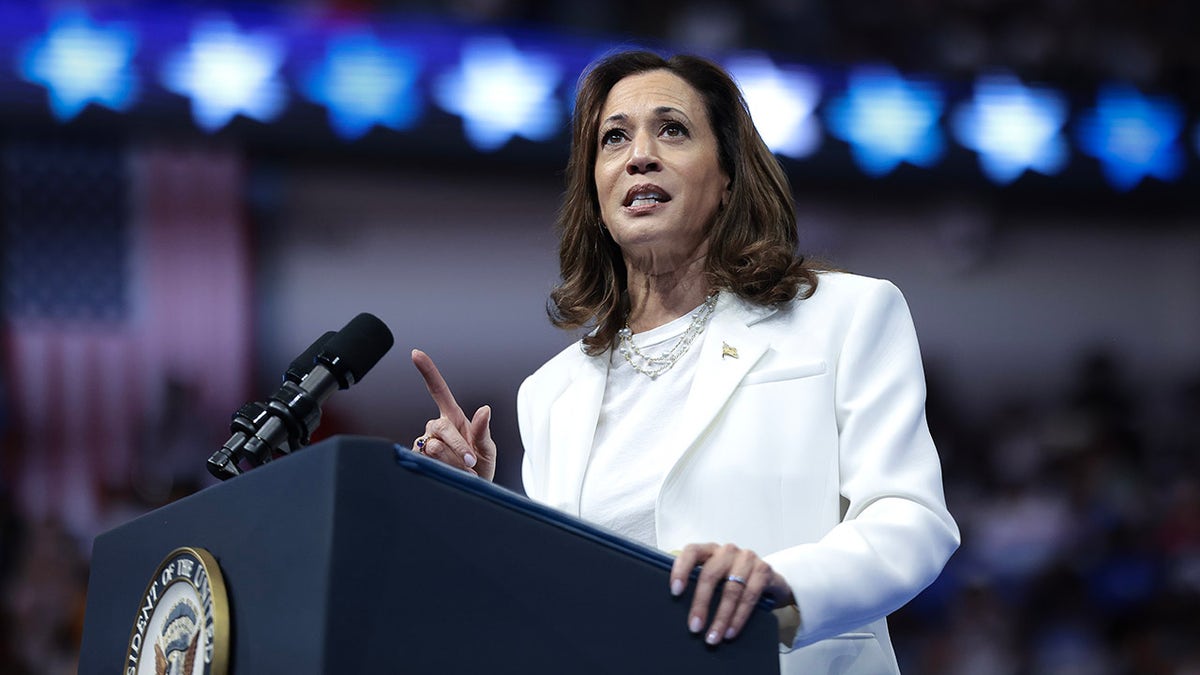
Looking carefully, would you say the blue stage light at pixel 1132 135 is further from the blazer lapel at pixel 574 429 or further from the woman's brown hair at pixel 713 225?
the blazer lapel at pixel 574 429

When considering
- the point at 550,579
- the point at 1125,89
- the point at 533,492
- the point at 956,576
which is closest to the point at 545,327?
the point at 956,576

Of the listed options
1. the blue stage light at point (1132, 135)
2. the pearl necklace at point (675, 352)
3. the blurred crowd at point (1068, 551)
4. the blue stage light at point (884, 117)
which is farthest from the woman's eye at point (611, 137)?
the blue stage light at point (1132, 135)

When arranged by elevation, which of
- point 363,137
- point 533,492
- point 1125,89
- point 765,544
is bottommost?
point 765,544

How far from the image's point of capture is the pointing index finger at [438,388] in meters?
1.64

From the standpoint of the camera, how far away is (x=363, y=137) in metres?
6.04

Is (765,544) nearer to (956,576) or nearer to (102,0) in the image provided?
(956,576)

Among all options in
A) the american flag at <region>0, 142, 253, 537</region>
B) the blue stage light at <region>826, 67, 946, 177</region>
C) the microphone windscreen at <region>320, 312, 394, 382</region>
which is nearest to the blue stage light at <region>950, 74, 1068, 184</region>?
the blue stage light at <region>826, 67, 946, 177</region>

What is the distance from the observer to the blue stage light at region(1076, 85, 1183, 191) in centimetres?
679

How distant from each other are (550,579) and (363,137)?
510 cm

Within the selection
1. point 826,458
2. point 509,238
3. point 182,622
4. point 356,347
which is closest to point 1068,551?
point 509,238

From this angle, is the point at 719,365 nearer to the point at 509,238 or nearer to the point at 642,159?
the point at 642,159

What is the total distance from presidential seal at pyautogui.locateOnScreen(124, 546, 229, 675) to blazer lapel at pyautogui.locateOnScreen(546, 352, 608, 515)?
2.00 feet

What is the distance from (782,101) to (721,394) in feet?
15.6

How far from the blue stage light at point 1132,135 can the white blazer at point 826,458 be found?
5567 mm
